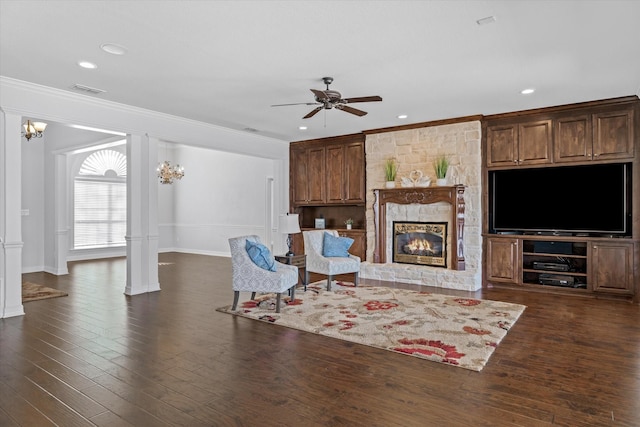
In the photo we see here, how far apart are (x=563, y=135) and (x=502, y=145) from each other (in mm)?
828

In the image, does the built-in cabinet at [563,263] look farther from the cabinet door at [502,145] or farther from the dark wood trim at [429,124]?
the dark wood trim at [429,124]

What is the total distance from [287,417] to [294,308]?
2.53 m

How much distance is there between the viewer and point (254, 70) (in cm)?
428

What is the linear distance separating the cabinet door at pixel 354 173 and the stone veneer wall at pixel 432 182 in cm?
20

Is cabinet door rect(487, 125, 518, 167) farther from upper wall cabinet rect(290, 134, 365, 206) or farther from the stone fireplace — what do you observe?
upper wall cabinet rect(290, 134, 365, 206)

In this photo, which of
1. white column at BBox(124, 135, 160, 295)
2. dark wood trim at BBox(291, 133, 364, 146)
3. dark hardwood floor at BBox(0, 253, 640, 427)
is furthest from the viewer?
dark wood trim at BBox(291, 133, 364, 146)

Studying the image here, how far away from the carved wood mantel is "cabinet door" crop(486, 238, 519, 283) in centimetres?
44

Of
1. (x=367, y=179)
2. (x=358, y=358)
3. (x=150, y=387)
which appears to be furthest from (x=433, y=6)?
(x=367, y=179)

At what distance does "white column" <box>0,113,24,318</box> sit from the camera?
15.2 feet

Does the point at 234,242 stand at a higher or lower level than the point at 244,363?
higher

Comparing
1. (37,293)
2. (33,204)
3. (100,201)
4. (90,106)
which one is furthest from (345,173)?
(100,201)

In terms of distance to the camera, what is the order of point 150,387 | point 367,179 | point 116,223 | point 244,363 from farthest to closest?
point 116,223 → point 367,179 → point 244,363 → point 150,387

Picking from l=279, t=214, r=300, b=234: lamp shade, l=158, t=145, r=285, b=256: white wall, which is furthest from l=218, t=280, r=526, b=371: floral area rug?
l=158, t=145, r=285, b=256: white wall

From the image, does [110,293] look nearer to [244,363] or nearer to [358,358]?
[244,363]
